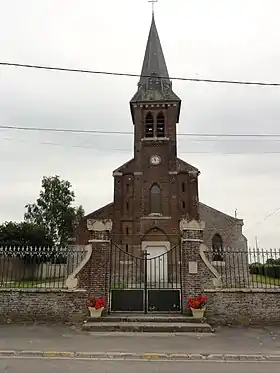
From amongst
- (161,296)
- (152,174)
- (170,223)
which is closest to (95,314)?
(161,296)

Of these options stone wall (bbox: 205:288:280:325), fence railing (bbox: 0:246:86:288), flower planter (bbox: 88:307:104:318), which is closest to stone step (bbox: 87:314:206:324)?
flower planter (bbox: 88:307:104:318)

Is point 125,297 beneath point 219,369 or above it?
above

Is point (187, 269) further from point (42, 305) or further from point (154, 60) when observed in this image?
point (154, 60)

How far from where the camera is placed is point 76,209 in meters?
52.3

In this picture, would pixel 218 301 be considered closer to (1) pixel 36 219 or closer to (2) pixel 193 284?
(2) pixel 193 284

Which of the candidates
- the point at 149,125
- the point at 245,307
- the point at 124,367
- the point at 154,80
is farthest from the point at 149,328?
the point at 154,80

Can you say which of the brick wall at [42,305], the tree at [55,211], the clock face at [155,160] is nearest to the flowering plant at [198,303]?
the brick wall at [42,305]

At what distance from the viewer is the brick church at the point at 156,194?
32938 mm

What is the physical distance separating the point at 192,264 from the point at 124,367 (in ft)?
20.1

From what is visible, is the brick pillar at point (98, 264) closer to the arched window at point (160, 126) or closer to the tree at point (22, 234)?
the arched window at point (160, 126)

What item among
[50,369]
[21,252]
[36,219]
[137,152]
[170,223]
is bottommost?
[50,369]

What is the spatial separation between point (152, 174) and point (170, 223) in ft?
15.8

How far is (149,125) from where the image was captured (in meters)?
36.4

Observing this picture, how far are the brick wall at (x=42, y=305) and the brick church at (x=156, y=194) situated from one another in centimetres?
1935
